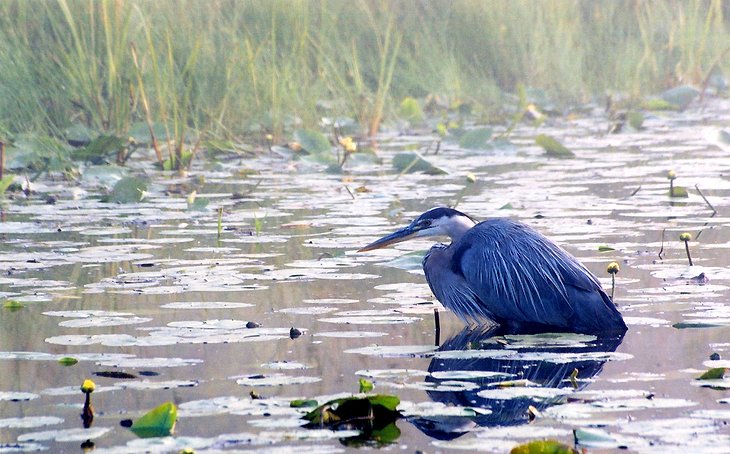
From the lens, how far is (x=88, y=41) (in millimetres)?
9672

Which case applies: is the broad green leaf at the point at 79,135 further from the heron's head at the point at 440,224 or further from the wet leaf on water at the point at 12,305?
the wet leaf on water at the point at 12,305

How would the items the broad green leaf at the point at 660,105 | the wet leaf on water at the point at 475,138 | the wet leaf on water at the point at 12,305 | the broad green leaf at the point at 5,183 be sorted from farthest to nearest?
the broad green leaf at the point at 660,105, the wet leaf on water at the point at 475,138, the broad green leaf at the point at 5,183, the wet leaf on water at the point at 12,305

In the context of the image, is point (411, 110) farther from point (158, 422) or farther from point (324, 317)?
point (158, 422)

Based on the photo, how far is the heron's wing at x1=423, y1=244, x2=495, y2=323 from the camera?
499 centimetres

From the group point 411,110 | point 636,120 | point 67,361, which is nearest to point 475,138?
point 411,110

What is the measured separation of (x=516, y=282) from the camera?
492cm

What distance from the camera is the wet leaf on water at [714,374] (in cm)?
376

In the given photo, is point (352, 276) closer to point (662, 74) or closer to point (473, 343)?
point (473, 343)

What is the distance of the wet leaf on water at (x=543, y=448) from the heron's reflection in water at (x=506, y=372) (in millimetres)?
348

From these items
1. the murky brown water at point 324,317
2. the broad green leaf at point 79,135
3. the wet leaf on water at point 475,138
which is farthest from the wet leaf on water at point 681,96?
the broad green leaf at point 79,135

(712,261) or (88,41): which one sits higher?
(88,41)

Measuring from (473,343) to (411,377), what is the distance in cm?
65

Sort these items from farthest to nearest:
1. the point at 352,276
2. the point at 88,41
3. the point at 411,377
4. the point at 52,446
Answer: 1. the point at 88,41
2. the point at 352,276
3. the point at 411,377
4. the point at 52,446

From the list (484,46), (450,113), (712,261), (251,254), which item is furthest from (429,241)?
(484,46)
